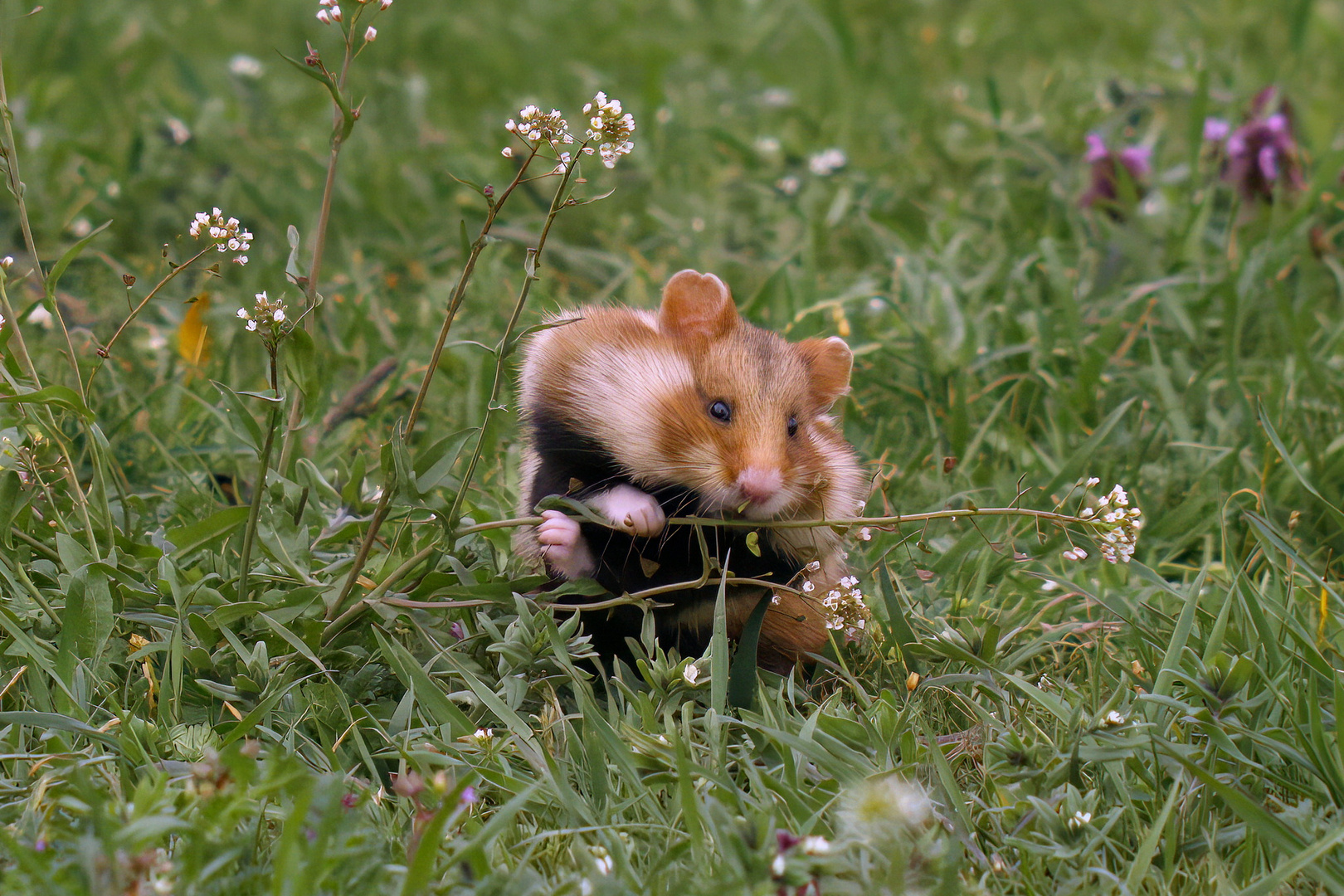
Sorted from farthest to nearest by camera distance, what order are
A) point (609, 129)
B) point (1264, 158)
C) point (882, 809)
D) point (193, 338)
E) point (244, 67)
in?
point (244, 67)
point (1264, 158)
point (193, 338)
point (609, 129)
point (882, 809)

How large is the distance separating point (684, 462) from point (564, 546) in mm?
342

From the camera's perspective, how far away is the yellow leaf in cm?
461

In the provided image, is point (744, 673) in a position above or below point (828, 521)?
below

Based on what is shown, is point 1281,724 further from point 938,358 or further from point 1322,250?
point 1322,250

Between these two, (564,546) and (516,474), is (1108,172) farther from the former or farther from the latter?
(564,546)

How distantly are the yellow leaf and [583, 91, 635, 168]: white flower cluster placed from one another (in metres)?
2.51

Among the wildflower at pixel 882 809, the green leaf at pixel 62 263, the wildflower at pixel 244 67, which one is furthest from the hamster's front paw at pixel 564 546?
the wildflower at pixel 244 67

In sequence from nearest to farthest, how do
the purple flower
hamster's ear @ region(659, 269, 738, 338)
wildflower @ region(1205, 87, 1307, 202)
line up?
hamster's ear @ region(659, 269, 738, 338) → wildflower @ region(1205, 87, 1307, 202) → the purple flower

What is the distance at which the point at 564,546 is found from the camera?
9.45 feet

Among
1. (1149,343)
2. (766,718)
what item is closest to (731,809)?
(766,718)

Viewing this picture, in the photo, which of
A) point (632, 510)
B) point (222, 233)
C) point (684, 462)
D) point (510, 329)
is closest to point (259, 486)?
point (222, 233)

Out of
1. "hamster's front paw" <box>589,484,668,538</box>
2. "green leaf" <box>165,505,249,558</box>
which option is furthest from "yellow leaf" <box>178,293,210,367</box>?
"hamster's front paw" <box>589,484,668,538</box>

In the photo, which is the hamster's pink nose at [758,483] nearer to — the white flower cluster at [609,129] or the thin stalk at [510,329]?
the thin stalk at [510,329]

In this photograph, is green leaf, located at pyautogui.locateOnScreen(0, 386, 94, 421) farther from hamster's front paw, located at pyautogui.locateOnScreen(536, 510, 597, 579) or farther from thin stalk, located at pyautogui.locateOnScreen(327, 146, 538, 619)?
hamster's front paw, located at pyautogui.locateOnScreen(536, 510, 597, 579)
